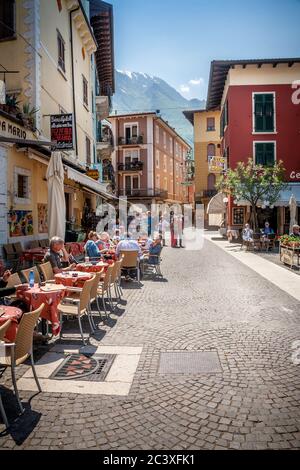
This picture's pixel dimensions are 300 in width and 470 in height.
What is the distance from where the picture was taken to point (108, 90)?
2661cm

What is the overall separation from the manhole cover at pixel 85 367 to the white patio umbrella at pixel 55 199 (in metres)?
4.52

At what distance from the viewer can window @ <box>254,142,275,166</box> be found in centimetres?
2400

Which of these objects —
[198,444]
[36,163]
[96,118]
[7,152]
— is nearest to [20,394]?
[198,444]

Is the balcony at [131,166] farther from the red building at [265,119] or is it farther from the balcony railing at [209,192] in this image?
the red building at [265,119]

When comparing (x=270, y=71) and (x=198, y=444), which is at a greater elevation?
(x=270, y=71)

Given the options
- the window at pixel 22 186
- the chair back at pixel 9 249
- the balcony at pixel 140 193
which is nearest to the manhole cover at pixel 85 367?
the chair back at pixel 9 249

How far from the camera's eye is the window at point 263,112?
23.9 meters

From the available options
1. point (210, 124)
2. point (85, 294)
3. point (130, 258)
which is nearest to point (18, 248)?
point (130, 258)

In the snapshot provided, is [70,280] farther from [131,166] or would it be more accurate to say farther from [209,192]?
[131,166]

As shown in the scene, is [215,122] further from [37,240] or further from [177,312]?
Result: [177,312]

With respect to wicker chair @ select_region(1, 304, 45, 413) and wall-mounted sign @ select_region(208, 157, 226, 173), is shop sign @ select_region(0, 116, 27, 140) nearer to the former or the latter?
wicker chair @ select_region(1, 304, 45, 413)

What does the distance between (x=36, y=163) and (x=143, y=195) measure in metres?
33.7

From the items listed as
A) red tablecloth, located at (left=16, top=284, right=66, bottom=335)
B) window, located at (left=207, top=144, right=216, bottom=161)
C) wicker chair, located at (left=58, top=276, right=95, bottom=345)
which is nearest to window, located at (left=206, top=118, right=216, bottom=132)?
window, located at (left=207, top=144, right=216, bottom=161)

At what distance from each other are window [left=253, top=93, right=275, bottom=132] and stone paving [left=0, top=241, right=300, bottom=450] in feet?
64.7
